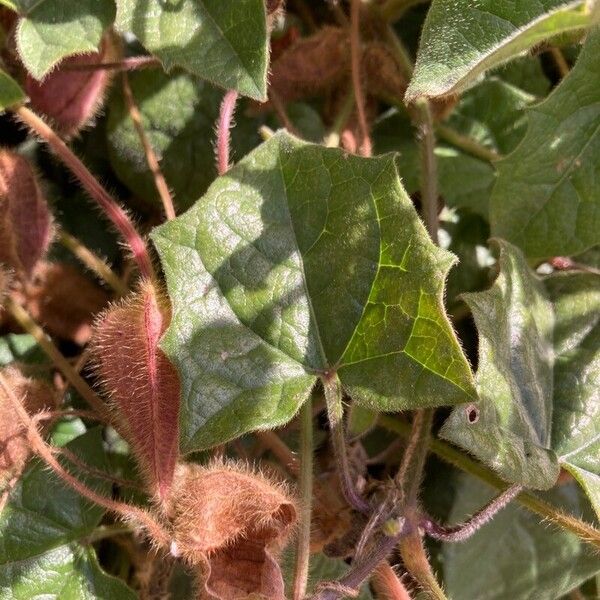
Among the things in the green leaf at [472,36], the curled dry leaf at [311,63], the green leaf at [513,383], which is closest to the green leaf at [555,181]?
the green leaf at [513,383]

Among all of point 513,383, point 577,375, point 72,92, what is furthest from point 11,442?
point 577,375

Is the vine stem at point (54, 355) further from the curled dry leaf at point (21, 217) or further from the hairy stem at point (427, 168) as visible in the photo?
the hairy stem at point (427, 168)

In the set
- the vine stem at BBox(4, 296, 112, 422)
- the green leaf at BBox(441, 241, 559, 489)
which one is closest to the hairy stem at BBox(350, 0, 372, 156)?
the green leaf at BBox(441, 241, 559, 489)

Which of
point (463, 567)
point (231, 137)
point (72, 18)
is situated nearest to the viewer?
point (72, 18)

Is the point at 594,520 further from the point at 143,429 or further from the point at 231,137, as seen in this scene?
the point at 231,137

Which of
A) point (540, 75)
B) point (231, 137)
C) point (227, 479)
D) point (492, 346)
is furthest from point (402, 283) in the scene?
point (540, 75)

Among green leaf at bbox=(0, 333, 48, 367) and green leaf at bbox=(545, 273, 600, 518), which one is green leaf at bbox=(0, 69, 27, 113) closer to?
green leaf at bbox=(0, 333, 48, 367)
